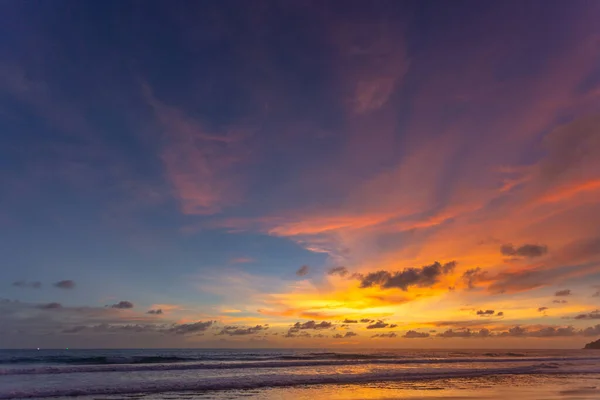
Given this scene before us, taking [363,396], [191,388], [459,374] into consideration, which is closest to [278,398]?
[363,396]

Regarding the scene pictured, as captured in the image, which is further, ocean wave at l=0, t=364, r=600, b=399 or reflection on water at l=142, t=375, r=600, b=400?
ocean wave at l=0, t=364, r=600, b=399

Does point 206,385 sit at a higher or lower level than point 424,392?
higher

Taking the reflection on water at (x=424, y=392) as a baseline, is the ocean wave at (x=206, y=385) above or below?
above

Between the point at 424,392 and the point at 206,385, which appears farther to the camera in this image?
the point at 206,385

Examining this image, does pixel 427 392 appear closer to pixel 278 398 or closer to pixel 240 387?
pixel 278 398

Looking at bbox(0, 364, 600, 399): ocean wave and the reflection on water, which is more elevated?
bbox(0, 364, 600, 399): ocean wave

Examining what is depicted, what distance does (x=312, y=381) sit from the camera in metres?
32.3

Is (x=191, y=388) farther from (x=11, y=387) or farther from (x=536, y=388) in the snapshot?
(x=536, y=388)

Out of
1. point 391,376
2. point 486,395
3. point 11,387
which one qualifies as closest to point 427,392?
point 486,395

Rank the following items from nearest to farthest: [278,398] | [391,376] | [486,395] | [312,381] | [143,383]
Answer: [278,398] → [486,395] → [143,383] → [312,381] → [391,376]

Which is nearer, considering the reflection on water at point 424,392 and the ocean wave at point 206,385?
the reflection on water at point 424,392

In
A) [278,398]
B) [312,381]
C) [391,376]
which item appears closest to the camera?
[278,398]

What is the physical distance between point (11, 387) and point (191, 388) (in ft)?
40.2

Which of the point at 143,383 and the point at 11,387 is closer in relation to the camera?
the point at 11,387
